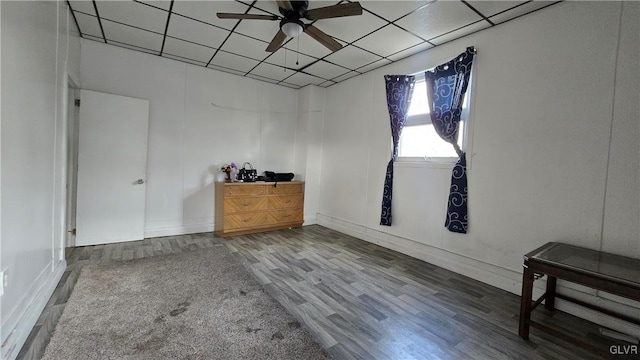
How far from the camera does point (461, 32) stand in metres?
2.96

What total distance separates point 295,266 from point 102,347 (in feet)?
6.03

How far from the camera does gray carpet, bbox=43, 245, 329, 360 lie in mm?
1666

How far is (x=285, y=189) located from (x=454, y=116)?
119 inches

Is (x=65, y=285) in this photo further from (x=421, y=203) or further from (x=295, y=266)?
(x=421, y=203)

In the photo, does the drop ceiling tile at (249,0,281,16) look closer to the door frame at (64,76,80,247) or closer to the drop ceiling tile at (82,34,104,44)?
the drop ceiling tile at (82,34,104,44)

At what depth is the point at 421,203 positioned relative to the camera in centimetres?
351

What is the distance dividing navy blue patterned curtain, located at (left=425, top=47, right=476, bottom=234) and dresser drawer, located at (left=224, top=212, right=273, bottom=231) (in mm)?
2930

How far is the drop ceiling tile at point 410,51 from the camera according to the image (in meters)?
3.32

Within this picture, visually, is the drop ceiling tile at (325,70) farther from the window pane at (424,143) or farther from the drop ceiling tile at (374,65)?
the window pane at (424,143)

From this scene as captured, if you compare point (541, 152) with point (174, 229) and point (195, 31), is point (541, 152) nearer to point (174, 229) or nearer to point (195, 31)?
point (195, 31)

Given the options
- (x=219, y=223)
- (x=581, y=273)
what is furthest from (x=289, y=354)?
(x=219, y=223)

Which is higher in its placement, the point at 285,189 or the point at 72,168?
the point at 72,168

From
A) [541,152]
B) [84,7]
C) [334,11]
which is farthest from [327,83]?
[541,152]

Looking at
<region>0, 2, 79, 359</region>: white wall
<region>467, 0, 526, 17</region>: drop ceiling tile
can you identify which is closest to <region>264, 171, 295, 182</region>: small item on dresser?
<region>0, 2, 79, 359</region>: white wall
